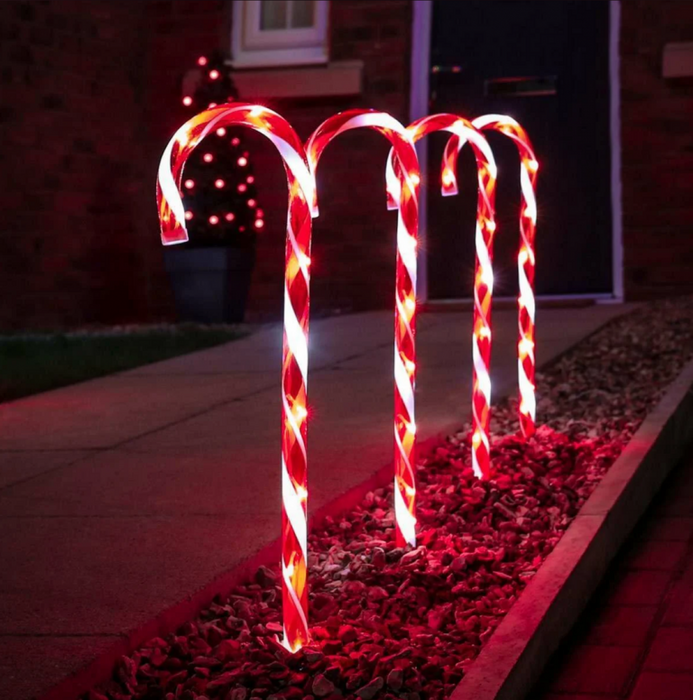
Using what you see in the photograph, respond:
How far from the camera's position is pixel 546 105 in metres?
10.4

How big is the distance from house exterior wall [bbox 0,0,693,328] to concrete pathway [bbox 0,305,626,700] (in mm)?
2471

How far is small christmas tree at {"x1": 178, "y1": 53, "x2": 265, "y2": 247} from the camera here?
32.1 ft

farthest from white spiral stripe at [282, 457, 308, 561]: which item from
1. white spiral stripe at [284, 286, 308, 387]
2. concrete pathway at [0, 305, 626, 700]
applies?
concrete pathway at [0, 305, 626, 700]

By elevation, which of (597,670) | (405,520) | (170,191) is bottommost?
(597,670)

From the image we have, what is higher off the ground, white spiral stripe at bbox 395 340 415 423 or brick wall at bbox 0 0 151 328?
brick wall at bbox 0 0 151 328

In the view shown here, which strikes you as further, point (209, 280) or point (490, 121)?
point (209, 280)

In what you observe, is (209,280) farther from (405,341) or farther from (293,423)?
(293,423)

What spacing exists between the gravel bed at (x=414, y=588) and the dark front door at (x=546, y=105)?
4.82 m

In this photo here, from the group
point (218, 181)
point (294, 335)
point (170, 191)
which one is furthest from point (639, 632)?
point (218, 181)

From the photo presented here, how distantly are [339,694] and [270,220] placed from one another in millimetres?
8339

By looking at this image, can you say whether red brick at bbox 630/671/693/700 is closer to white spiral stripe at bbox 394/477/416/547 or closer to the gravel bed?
the gravel bed

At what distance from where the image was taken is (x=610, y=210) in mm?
10352

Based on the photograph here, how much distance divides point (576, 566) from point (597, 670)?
1.16 feet

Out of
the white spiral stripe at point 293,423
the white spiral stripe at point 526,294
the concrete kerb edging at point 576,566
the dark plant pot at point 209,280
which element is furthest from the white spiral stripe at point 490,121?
the dark plant pot at point 209,280
